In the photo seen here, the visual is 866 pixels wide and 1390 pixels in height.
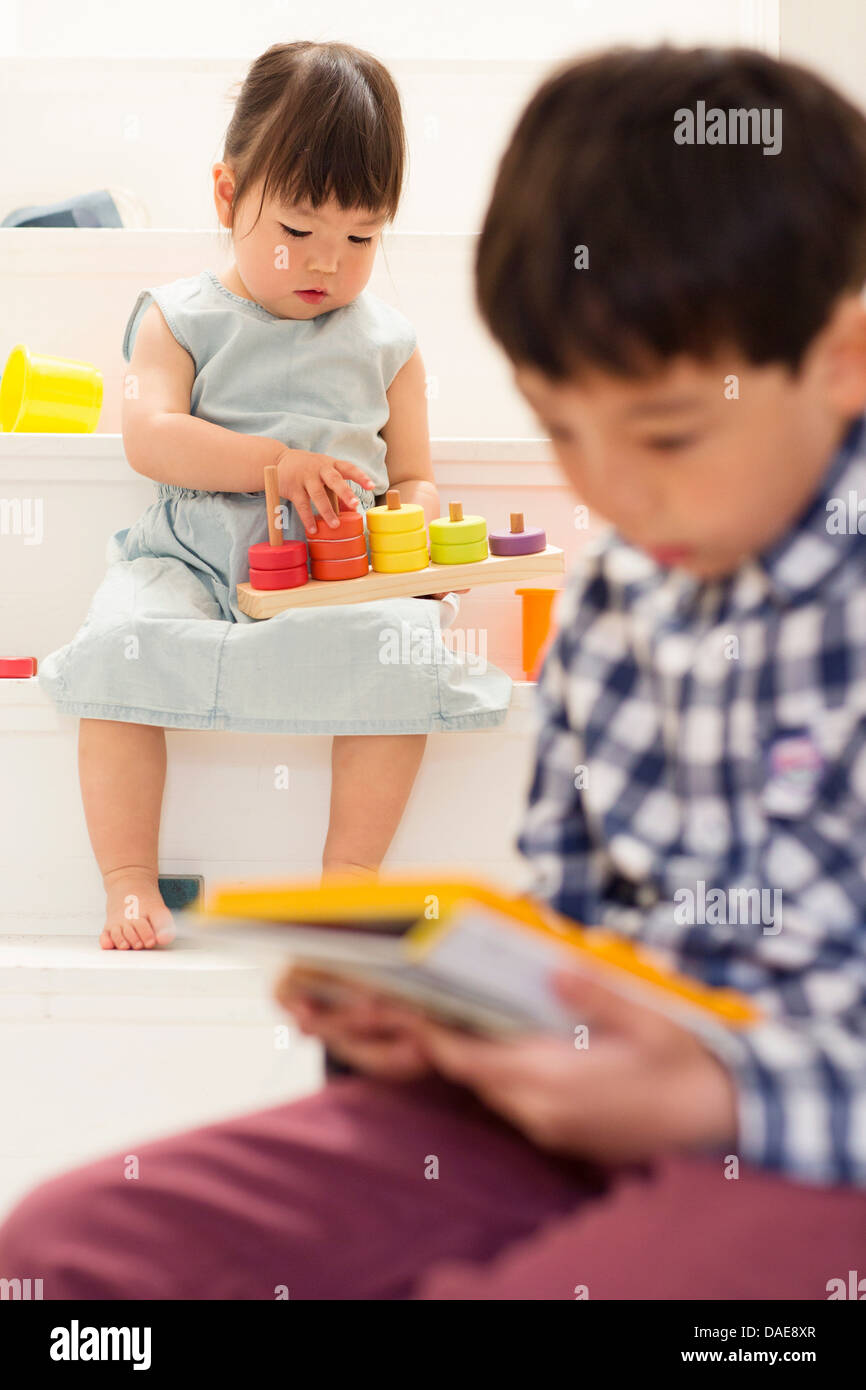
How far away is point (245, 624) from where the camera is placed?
1.23 meters

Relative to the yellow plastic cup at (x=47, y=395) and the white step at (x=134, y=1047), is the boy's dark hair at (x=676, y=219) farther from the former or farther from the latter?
the yellow plastic cup at (x=47, y=395)

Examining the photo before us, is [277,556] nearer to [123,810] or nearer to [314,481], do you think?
[314,481]

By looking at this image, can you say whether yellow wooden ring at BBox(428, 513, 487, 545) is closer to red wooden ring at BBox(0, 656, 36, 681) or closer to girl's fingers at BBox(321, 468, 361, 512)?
girl's fingers at BBox(321, 468, 361, 512)

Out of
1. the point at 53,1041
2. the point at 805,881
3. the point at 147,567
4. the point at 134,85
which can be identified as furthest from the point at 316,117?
the point at 805,881

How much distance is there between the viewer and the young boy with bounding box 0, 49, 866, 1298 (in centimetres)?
46

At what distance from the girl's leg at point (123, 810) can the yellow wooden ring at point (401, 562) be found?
0.86ft

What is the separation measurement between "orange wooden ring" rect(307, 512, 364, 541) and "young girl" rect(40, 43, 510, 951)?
0.05ft

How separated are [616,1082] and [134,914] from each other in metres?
0.77

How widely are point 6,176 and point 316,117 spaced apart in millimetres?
844

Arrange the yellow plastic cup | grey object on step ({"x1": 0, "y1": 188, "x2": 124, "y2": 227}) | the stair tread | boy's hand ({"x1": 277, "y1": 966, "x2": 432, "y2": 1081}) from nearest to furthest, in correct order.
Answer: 1. boy's hand ({"x1": 277, "y1": 966, "x2": 432, "y2": 1081})
2. the stair tread
3. the yellow plastic cup
4. grey object on step ({"x1": 0, "y1": 188, "x2": 124, "y2": 227})

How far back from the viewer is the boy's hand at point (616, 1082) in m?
0.45

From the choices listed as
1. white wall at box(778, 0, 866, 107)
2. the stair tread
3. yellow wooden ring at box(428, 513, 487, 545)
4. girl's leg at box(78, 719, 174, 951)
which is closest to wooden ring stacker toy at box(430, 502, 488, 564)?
yellow wooden ring at box(428, 513, 487, 545)

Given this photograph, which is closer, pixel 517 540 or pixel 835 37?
pixel 517 540

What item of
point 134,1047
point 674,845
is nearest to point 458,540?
point 134,1047
